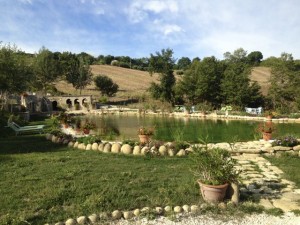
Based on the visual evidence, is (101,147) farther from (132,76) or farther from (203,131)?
(132,76)

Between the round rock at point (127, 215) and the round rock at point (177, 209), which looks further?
the round rock at point (177, 209)

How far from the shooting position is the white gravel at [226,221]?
174 inches

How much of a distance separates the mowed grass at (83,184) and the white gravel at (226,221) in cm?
44

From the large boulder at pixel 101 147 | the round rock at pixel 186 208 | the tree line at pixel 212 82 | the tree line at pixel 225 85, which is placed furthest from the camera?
the tree line at pixel 225 85

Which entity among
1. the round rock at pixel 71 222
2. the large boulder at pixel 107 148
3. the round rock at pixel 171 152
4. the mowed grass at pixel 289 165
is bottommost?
the round rock at pixel 71 222

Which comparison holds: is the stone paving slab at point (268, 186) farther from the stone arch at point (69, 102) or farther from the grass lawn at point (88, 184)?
the stone arch at point (69, 102)

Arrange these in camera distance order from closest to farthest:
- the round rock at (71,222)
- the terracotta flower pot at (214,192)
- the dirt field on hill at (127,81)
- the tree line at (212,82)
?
the round rock at (71,222) → the terracotta flower pot at (214,192) → the tree line at (212,82) → the dirt field on hill at (127,81)

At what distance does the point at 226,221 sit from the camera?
Result: 450cm

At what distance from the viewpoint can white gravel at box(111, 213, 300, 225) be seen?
4.42 m

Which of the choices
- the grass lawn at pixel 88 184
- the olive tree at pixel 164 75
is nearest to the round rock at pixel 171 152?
the grass lawn at pixel 88 184

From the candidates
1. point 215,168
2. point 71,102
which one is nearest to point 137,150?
point 215,168

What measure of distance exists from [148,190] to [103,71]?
202ft

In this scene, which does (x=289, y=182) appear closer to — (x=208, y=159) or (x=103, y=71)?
(x=208, y=159)

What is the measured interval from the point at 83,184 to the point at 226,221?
273cm
